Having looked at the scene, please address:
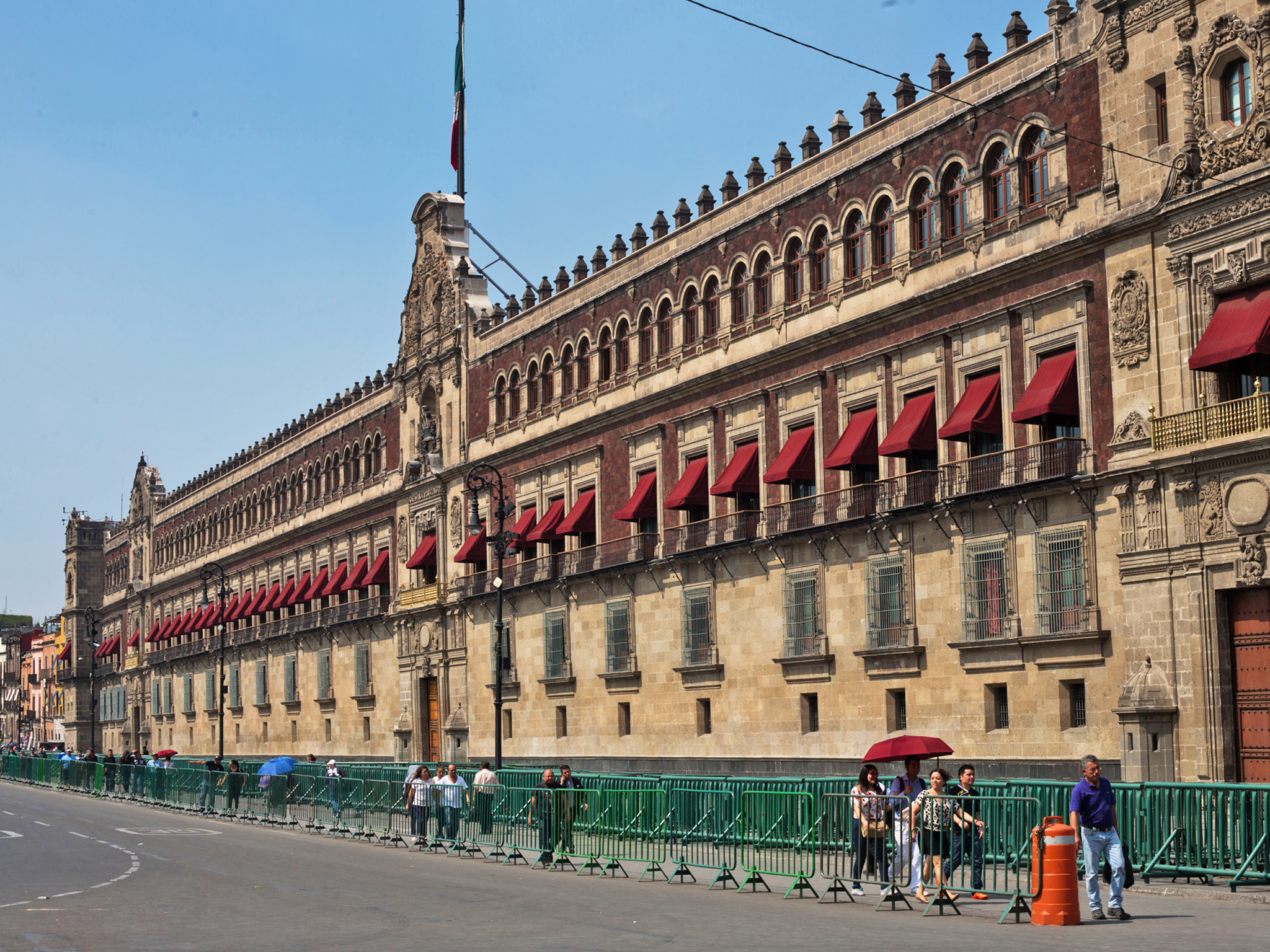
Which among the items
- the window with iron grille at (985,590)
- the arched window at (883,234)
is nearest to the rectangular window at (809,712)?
the window with iron grille at (985,590)

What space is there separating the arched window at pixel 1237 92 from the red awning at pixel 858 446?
9.66 metres

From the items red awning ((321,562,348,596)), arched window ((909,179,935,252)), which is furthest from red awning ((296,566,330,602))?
arched window ((909,179,935,252))

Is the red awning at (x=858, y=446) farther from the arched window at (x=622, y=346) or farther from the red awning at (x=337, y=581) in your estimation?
the red awning at (x=337, y=581)

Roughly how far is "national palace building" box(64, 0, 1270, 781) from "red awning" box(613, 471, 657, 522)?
92mm

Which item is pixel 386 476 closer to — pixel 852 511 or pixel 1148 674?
pixel 852 511

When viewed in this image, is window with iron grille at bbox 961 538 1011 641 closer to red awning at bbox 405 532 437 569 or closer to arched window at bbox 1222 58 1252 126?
arched window at bbox 1222 58 1252 126

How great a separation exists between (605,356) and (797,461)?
1079cm

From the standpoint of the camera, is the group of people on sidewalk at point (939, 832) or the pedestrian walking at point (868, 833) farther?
the pedestrian walking at point (868, 833)

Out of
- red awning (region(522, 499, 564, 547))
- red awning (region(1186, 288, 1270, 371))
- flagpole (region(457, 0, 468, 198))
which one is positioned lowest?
red awning (region(522, 499, 564, 547))

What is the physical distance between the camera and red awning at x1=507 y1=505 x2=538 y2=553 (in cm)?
4566

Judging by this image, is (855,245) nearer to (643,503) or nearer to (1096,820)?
(643,503)

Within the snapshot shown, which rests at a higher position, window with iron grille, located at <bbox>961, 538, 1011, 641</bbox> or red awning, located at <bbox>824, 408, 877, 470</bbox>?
red awning, located at <bbox>824, 408, 877, 470</bbox>

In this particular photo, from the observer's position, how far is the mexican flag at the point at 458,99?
177 ft

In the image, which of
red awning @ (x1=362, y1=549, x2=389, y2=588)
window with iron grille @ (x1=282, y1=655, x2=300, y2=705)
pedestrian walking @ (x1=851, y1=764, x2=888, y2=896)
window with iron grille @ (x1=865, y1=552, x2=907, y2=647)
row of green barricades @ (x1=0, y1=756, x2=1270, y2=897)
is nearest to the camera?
row of green barricades @ (x1=0, y1=756, x2=1270, y2=897)
